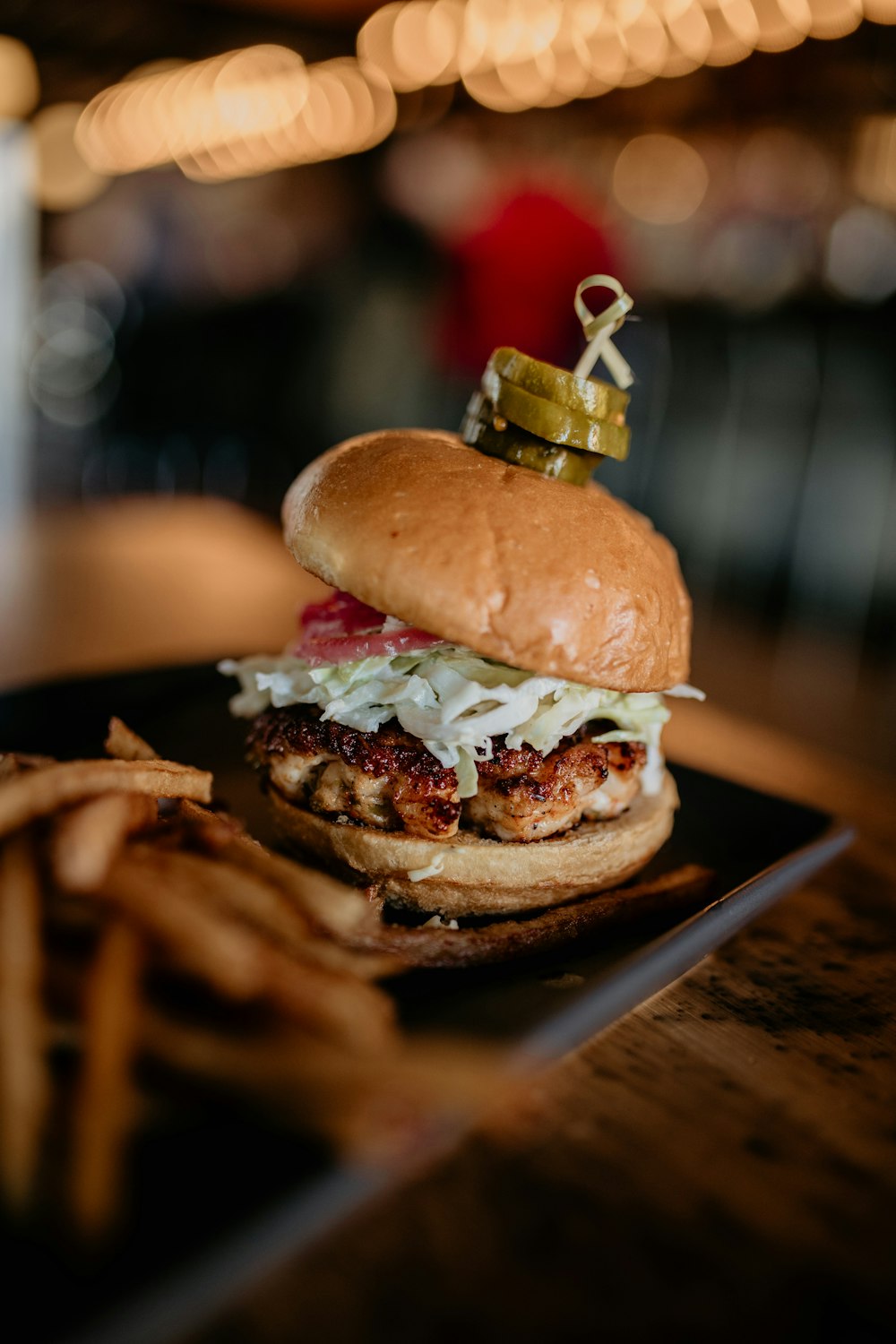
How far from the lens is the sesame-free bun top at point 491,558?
1.88 m

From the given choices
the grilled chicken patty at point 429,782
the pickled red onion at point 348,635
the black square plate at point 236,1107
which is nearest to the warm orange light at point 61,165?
the black square plate at point 236,1107

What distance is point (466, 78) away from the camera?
1080cm

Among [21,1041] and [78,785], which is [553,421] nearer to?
[78,785]

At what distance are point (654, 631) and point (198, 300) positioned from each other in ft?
67.2

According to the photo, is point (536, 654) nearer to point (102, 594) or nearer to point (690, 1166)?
point (690, 1166)

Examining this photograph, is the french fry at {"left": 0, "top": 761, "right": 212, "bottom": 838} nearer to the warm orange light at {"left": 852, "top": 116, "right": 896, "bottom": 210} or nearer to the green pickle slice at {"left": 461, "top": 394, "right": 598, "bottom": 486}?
the green pickle slice at {"left": 461, "top": 394, "right": 598, "bottom": 486}

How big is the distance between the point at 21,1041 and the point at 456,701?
1.16 meters

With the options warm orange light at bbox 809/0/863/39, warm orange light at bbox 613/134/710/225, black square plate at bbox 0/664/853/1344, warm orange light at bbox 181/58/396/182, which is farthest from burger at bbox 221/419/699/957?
warm orange light at bbox 181/58/396/182

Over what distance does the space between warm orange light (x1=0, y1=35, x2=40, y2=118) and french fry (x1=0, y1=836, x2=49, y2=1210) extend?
1724 centimetres

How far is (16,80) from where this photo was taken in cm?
1642

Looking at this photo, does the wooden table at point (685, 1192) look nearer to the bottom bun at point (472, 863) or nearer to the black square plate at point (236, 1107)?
the black square plate at point (236, 1107)

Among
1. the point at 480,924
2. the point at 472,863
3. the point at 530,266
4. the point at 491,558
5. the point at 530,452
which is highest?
the point at 530,266

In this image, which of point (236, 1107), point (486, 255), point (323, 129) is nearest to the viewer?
point (236, 1107)

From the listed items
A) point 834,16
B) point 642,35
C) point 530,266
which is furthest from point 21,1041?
point 642,35
